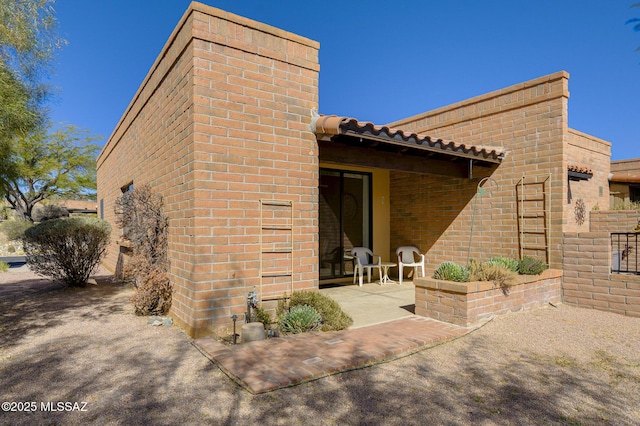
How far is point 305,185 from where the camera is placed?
5.27m

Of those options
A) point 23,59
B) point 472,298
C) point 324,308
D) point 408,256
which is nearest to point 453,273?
Result: point 472,298

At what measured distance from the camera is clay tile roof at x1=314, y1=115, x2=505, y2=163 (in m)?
5.07

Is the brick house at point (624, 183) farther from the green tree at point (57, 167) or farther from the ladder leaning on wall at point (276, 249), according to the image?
the green tree at point (57, 167)

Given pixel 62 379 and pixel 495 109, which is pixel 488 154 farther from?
pixel 62 379

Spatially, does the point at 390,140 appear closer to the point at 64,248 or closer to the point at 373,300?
the point at 373,300

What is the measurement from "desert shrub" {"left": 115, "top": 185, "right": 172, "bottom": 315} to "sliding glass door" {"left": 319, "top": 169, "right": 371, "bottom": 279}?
3.84 m

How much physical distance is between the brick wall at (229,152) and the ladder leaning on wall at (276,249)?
68 millimetres

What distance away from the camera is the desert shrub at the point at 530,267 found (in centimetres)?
618

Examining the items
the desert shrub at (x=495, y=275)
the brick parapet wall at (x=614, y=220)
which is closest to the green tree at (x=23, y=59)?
the desert shrub at (x=495, y=275)

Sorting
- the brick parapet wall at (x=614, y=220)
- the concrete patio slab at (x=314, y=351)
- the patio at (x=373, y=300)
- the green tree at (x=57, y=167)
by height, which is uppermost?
the green tree at (x=57, y=167)

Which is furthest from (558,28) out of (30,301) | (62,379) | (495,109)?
(30,301)

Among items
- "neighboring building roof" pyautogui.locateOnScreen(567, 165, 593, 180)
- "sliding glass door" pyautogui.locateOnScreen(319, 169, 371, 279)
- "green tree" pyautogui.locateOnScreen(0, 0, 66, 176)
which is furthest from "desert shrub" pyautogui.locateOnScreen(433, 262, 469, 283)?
"green tree" pyautogui.locateOnScreen(0, 0, 66, 176)

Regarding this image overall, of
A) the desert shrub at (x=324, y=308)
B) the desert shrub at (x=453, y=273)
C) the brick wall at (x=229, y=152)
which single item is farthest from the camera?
the desert shrub at (x=453, y=273)

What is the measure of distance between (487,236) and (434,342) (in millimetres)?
4087
